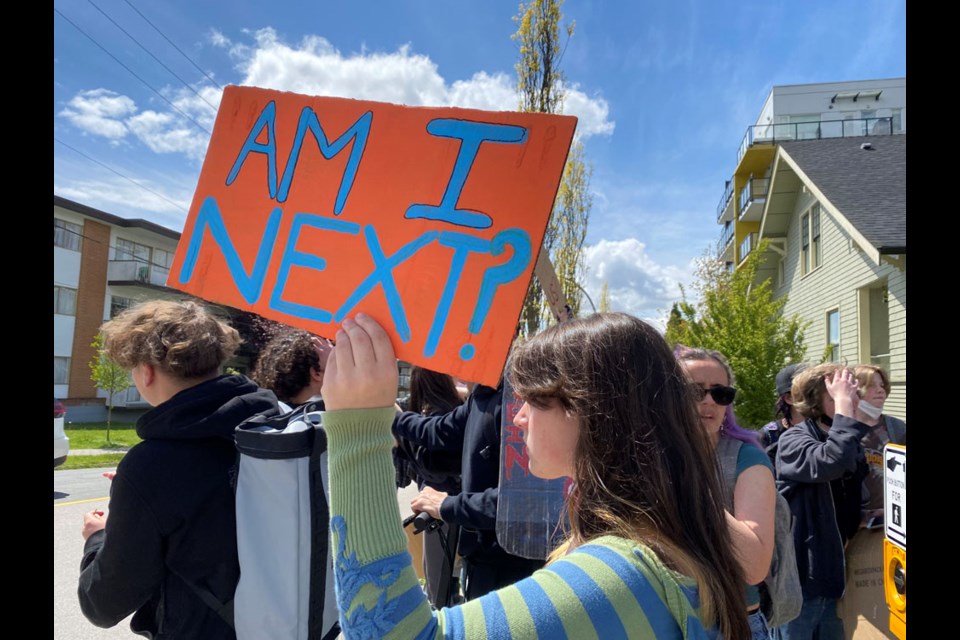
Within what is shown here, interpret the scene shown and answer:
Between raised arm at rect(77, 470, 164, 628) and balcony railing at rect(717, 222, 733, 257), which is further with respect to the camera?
balcony railing at rect(717, 222, 733, 257)

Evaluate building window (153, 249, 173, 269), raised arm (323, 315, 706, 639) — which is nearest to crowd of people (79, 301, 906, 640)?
raised arm (323, 315, 706, 639)

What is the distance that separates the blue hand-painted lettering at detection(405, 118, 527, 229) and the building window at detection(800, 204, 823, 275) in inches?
646

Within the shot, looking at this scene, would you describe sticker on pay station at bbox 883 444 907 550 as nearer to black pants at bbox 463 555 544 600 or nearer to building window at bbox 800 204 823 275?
black pants at bbox 463 555 544 600

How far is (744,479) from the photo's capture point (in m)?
2.11

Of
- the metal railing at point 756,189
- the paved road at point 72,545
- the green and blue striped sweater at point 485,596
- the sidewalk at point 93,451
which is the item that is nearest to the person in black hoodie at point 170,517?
the green and blue striped sweater at point 485,596

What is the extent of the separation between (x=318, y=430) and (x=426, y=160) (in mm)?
941

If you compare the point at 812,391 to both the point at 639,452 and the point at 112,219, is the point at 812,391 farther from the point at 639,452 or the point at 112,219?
the point at 112,219

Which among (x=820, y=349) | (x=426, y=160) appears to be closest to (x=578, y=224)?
(x=820, y=349)

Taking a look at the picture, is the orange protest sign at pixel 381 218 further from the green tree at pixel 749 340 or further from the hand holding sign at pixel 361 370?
the green tree at pixel 749 340

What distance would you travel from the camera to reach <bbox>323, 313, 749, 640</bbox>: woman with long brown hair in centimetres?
99

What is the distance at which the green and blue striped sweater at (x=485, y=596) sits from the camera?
0.97 m
